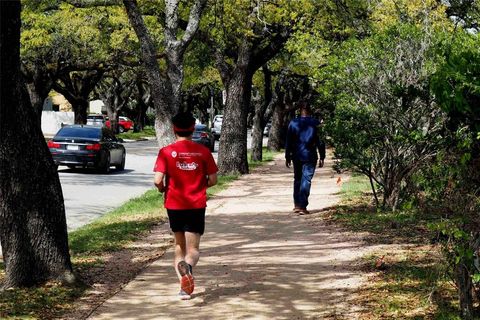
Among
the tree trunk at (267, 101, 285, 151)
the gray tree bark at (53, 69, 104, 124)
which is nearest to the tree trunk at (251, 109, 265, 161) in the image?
the tree trunk at (267, 101, 285, 151)

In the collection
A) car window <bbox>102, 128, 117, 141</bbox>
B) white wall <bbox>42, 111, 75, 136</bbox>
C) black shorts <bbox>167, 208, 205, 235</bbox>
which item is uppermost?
white wall <bbox>42, 111, 75, 136</bbox>

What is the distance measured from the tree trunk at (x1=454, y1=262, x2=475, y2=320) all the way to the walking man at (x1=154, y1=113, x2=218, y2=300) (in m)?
2.56

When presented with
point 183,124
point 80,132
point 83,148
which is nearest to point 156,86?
point 183,124

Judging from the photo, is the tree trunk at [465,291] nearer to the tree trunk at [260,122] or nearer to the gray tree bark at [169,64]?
the gray tree bark at [169,64]

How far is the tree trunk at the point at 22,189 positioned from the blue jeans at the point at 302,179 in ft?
22.0

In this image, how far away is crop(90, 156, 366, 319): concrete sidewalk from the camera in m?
7.11

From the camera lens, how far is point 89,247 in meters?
10.8

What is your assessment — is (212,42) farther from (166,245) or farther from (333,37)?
(166,245)

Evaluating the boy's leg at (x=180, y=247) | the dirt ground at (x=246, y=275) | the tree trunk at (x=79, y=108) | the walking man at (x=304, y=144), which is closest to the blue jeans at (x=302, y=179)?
the walking man at (x=304, y=144)

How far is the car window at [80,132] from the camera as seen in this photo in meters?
26.3

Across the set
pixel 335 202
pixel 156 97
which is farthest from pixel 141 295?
pixel 335 202

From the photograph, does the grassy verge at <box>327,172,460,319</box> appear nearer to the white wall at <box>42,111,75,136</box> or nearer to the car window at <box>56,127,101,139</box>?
the car window at <box>56,127,101,139</box>

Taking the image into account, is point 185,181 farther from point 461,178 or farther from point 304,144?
point 304,144

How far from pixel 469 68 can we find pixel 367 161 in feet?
24.3
